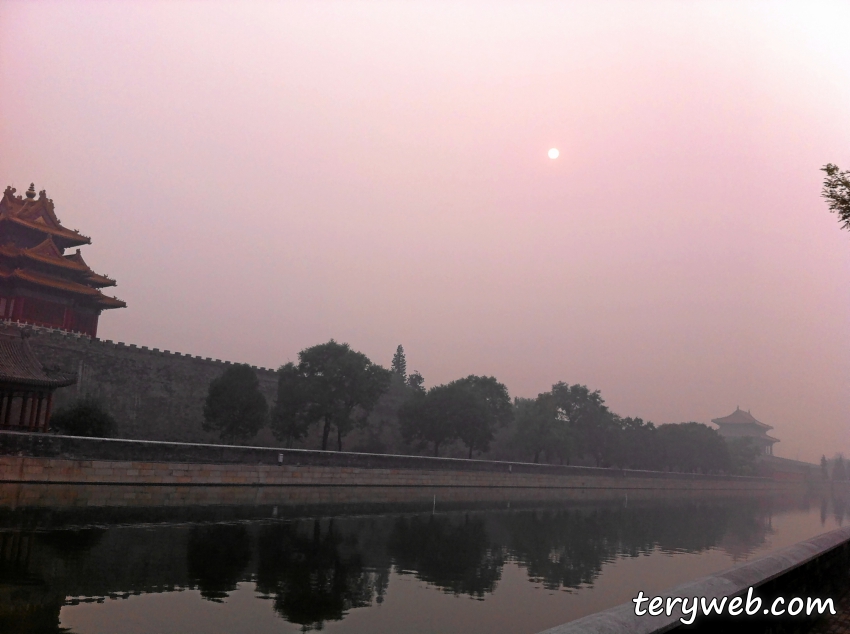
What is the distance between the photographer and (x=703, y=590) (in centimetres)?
521

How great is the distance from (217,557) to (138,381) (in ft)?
95.7

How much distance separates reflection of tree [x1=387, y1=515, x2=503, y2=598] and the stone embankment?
7.85 m

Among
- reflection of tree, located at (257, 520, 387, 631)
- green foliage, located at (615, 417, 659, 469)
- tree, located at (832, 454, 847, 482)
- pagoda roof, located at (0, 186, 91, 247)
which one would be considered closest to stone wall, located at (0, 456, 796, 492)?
reflection of tree, located at (257, 520, 387, 631)

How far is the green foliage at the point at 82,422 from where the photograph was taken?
3194 cm

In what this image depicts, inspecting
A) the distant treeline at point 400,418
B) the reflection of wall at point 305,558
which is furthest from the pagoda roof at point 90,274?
the reflection of wall at point 305,558

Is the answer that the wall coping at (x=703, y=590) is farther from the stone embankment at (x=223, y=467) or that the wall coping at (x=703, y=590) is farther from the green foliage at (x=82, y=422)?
the green foliage at (x=82, y=422)

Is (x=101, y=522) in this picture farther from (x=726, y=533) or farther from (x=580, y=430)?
(x=580, y=430)

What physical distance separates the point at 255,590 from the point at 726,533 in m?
28.1

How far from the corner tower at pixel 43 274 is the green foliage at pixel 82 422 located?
1089 centimetres

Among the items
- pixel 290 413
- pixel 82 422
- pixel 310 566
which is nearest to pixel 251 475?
pixel 82 422

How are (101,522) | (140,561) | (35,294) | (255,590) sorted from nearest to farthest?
(255,590)
(140,561)
(101,522)
(35,294)

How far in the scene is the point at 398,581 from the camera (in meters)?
15.3

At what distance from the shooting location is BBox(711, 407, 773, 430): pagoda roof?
468 ft

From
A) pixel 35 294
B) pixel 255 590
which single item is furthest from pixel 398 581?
pixel 35 294
